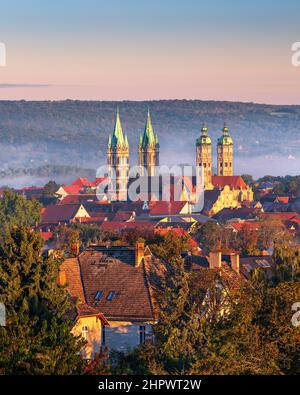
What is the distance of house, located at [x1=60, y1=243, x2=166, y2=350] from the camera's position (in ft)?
132

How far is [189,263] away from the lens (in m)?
48.1

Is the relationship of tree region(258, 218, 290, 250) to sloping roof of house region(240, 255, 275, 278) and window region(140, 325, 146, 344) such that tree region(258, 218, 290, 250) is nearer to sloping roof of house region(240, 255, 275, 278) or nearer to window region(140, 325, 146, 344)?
sloping roof of house region(240, 255, 275, 278)

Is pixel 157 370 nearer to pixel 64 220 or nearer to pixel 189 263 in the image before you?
pixel 189 263

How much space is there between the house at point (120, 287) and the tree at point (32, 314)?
390 centimetres

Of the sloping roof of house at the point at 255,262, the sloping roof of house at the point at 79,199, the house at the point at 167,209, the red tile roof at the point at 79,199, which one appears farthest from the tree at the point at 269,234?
the sloping roof of house at the point at 79,199

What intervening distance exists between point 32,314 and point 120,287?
9915mm

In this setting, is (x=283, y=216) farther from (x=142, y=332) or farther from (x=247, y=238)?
(x=142, y=332)

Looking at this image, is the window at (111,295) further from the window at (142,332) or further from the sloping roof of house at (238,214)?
the sloping roof of house at (238,214)

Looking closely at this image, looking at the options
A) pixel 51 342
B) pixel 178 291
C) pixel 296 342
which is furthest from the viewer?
pixel 178 291

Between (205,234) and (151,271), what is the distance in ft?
187

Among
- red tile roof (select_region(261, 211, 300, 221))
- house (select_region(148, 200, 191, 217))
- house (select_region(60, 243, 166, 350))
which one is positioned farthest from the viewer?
house (select_region(148, 200, 191, 217))

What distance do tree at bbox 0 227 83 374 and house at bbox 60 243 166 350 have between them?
390 centimetres

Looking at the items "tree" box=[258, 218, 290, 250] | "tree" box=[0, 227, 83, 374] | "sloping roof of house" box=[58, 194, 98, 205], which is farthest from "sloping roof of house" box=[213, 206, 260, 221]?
"tree" box=[0, 227, 83, 374]
